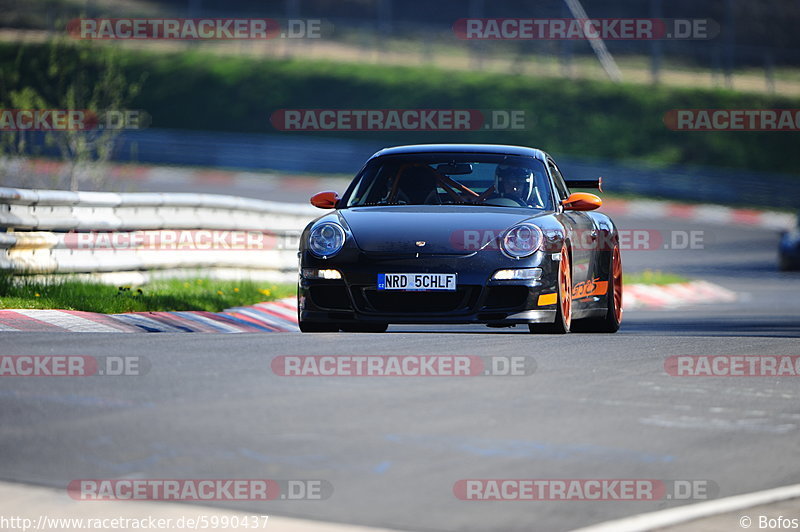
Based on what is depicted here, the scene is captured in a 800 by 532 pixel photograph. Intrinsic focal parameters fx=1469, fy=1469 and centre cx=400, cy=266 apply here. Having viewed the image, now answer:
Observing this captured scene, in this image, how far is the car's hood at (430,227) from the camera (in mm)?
9367

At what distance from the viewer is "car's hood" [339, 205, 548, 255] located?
9.37m

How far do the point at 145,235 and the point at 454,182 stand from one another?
12.9 ft

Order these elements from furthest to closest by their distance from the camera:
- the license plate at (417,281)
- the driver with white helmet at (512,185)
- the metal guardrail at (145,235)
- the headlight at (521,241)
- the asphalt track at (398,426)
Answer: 1. the metal guardrail at (145,235)
2. the driver with white helmet at (512,185)
3. the headlight at (521,241)
4. the license plate at (417,281)
5. the asphalt track at (398,426)

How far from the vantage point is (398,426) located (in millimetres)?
6066

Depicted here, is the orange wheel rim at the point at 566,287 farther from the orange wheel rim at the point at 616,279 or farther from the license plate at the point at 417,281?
the orange wheel rim at the point at 616,279

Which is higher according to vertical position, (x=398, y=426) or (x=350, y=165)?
(x=350, y=165)

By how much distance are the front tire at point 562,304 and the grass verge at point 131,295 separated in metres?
3.49

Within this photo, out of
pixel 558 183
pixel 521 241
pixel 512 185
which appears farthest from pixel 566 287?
pixel 558 183

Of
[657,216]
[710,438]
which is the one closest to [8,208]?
[710,438]

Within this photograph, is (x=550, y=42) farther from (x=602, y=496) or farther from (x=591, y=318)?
(x=602, y=496)

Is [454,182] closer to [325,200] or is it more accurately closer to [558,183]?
[325,200]

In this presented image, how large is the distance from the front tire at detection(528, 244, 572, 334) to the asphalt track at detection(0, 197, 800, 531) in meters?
0.80

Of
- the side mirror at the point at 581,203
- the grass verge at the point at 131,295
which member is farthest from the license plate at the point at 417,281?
the grass verge at the point at 131,295

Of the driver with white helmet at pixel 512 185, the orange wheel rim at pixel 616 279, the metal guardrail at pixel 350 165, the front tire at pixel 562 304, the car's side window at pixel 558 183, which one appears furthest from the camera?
the metal guardrail at pixel 350 165
